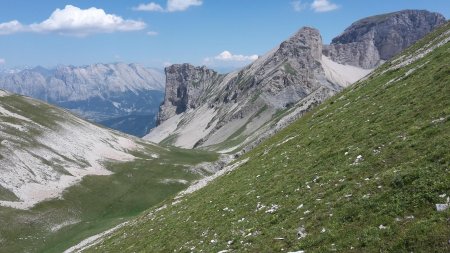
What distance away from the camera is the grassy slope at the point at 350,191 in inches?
751

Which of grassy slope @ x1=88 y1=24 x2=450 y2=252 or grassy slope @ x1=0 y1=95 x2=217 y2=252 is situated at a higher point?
grassy slope @ x1=88 y1=24 x2=450 y2=252

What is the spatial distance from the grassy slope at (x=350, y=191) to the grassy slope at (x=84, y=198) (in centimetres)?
4323

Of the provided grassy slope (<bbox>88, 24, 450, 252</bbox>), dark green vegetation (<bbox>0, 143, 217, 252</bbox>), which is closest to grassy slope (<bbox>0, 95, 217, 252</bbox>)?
dark green vegetation (<bbox>0, 143, 217, 252</bbox>)

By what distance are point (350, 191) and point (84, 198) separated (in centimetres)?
9137

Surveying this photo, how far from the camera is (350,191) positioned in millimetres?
23734

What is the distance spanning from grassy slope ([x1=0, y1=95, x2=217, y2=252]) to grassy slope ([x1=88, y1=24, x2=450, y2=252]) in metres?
43.2

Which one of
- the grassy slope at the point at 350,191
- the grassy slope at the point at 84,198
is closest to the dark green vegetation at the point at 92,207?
the grassy slope at the point at 84,198

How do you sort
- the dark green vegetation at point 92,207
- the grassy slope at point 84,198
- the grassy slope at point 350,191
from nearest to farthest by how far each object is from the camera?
the grassy slope at point 350,191 < the dark green vegetation at point 92,207 < the grassy slope at point 84,198

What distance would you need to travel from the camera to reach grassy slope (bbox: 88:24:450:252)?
1908 cm

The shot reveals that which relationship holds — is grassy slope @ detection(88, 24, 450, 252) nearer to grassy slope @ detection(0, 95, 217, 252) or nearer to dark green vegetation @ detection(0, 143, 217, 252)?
dark green vegetation @ detection(0, 143, 217, 252)

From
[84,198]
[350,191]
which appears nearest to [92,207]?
[84,198]

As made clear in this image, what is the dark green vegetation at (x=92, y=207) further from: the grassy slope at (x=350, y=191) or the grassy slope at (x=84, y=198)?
the grassy slope at (x=350, y=191)

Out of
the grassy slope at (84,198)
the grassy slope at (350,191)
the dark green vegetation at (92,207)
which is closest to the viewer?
the grassy slope at (350,191)

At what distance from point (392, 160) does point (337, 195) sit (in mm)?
4254
